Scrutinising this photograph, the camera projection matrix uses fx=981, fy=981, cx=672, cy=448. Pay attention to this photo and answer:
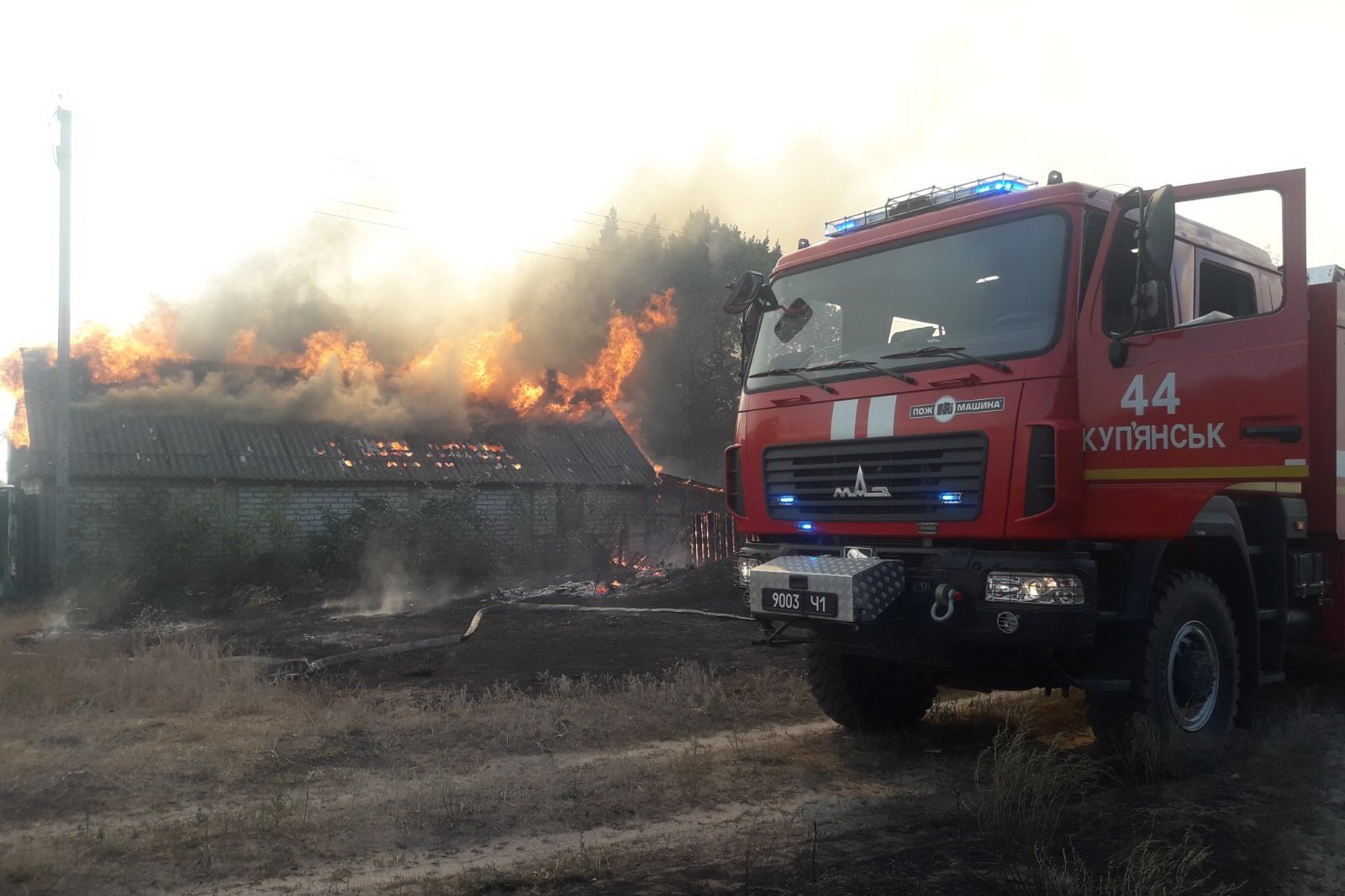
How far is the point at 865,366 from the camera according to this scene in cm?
595

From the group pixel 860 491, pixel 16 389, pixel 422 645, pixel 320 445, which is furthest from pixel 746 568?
pixel 16 389

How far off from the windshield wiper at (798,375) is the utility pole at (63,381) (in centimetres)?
1561

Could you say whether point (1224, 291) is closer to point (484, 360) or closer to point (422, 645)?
point (422, 645)

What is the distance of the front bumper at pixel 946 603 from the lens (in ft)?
16.5

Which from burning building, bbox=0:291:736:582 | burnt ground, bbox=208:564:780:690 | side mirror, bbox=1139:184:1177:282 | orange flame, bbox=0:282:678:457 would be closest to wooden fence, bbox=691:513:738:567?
burning building, bbox=0:291:736:582

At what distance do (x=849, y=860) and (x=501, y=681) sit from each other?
521 cm

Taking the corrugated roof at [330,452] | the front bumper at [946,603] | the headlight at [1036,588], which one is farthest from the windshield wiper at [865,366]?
the corrugated roof at [330,452]

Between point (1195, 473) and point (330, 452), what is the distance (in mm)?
20507

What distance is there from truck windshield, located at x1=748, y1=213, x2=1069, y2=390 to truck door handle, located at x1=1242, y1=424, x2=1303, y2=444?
1101 millimetres

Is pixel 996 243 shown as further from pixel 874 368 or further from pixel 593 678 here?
pixel 593 678

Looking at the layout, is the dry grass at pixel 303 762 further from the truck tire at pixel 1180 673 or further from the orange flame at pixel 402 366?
the orange flame at pixel 402 366

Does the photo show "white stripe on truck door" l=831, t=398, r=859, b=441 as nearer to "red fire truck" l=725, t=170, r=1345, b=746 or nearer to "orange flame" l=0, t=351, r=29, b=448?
"red fire truck" l=725, t=170, r=1345, b=746

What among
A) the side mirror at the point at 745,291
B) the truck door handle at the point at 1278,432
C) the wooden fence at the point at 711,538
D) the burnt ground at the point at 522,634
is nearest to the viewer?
the truck door handle at the point at 1278,432

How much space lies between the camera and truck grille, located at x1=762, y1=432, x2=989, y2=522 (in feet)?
17.7
